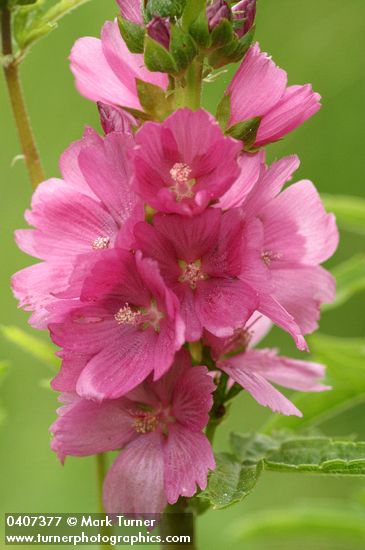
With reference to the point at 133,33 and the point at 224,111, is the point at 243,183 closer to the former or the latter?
the point at 224,111

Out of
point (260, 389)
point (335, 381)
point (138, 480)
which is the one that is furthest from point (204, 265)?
point (335, 381)

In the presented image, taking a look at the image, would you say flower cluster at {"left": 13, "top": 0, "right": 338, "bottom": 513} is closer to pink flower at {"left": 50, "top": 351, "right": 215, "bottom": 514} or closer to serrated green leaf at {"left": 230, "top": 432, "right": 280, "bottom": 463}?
pink flower at {"left": 50, "top": 351, "right": 215, "bottom": 514}

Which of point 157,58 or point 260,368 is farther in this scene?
point 260,368

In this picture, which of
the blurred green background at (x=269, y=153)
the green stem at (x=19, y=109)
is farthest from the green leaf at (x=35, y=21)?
the blurred green background at (x=269, y=153)

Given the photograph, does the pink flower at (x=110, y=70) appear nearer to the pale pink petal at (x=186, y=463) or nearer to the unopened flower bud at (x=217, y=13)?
the unopened flower bud at (x=217, y=13)

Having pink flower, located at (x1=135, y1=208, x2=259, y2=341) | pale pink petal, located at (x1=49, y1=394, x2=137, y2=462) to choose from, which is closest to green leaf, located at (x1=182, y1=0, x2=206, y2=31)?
pink flower, located at (x1=135, y1=208, x2=259, y2=341)

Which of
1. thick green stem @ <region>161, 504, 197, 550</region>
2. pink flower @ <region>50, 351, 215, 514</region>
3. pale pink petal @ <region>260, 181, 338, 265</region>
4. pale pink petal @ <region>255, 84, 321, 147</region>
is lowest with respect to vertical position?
thick green stem @ <region>161, 504, 197, 550</region>

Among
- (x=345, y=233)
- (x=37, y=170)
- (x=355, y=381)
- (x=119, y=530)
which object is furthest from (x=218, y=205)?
(x=345, y=233)
